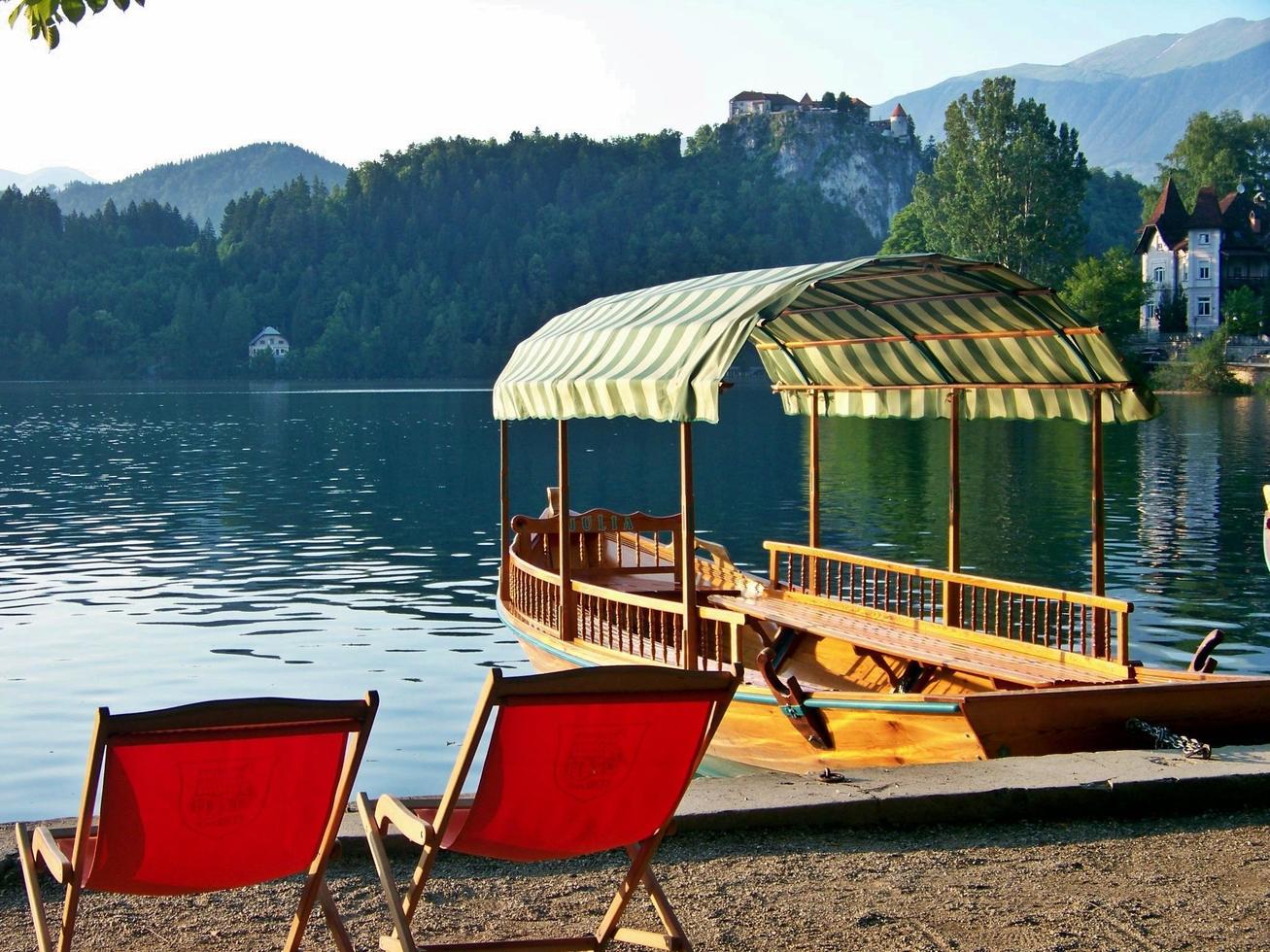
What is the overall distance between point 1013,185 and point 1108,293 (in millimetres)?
8255

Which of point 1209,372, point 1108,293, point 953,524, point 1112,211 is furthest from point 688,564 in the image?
point 1112,211

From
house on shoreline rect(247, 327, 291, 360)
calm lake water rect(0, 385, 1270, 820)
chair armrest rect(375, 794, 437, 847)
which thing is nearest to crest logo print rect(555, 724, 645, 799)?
chair armrest rect(375, 794, 437, 847)

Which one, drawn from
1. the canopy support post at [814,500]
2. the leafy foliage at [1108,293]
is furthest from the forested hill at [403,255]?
the canopy support post at [814,500]

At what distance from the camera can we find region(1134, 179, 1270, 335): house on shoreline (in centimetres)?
8988

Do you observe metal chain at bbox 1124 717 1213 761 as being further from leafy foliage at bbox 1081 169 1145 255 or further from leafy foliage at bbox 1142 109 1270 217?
leafy foliage at bbox 1081 169 1145 255

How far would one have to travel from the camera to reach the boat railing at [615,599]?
32.4 feet

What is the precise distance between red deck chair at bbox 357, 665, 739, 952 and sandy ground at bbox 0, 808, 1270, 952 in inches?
16.2

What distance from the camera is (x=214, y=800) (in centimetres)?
389

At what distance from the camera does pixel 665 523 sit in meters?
14.1

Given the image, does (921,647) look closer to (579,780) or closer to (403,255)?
(579,780)

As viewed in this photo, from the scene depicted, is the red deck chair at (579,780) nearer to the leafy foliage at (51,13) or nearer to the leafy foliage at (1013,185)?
the leafy foliage at (51,13)

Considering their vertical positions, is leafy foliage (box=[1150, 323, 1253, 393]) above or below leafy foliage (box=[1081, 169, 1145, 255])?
below

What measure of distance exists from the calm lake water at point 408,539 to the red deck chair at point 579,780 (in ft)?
25.8

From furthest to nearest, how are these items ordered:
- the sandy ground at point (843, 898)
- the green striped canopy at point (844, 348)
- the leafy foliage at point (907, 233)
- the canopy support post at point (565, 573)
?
the leafy foliage at point (907, 233), the canopy support post at point (565, 573), the green striped canopy at point (844, 348), the sandy ground at point (843, 898)
